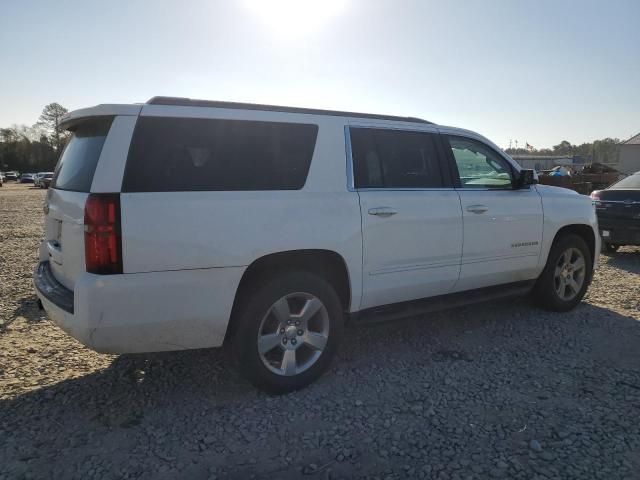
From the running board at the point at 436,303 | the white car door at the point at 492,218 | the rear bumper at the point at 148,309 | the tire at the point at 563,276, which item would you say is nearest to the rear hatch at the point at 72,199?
the rear bumper at the point at 148,309

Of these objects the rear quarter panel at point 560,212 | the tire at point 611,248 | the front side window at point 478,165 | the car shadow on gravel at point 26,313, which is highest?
the front side window at point 478,165

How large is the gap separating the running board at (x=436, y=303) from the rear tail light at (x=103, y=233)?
1.78 metres

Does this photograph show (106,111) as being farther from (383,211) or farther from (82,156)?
(383,211)

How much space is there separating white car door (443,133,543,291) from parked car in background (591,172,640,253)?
14.0 feet

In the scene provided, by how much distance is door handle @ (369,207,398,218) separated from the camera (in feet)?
11.9

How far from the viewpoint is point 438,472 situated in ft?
8.48

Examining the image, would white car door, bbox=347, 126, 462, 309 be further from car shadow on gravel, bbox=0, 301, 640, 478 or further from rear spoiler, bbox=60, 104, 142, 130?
rear spoiler, bbox=60, 104, 142, 130

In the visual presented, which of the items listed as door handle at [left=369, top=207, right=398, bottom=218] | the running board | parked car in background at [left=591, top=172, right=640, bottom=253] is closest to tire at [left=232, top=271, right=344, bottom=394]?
the running board

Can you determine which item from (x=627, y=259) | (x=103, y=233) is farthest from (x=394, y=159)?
(x=627, y=259)

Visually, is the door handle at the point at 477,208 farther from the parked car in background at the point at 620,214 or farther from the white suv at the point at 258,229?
the parked car in background at the point at 620,214

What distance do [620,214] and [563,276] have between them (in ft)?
13.1

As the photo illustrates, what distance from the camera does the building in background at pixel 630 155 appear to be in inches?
1651

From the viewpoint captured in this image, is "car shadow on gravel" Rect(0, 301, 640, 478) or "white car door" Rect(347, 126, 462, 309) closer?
"car shadow on gravel" Rect(0, 301, 640, 478)

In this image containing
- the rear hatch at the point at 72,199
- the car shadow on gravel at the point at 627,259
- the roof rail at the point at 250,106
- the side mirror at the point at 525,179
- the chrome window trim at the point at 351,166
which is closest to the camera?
the rear hatch at the point at 72,199
